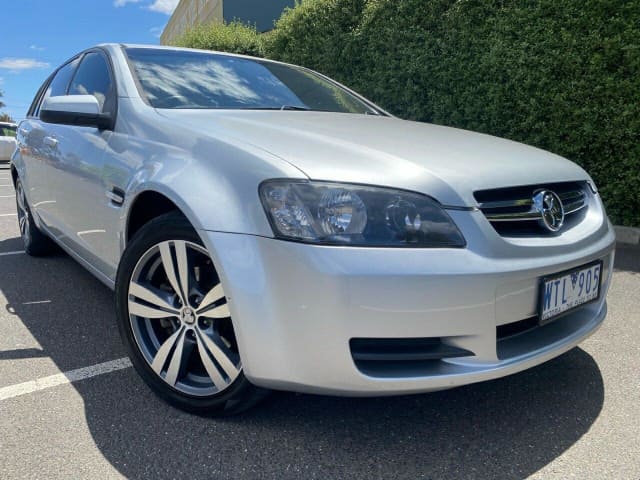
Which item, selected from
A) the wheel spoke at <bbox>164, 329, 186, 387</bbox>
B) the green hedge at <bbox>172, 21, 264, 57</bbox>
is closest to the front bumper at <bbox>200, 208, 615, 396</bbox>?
the wheel spoke at <bbox>164, 329, 186, 387</bbox>

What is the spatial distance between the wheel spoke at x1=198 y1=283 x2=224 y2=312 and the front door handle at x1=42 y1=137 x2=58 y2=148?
1.83 metres

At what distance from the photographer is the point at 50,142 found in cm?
327

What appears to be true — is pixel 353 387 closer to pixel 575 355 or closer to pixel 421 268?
pixel 421 268

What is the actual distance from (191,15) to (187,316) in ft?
117

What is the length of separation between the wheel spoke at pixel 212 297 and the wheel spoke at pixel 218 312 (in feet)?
0.06

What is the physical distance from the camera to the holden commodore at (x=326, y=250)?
5.23 feet

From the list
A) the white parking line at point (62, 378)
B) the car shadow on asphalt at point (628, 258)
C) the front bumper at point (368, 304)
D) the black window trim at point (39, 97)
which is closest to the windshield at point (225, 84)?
the front bumper at point (368, 304)

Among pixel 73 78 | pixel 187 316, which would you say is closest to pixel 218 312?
pixel 187 316

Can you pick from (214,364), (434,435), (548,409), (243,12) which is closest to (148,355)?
(214,364)

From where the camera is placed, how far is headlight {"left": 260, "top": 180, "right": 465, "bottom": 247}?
5.29 feet

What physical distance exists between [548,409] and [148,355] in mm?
1542

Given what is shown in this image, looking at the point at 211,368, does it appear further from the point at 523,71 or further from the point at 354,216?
the point at 523,71

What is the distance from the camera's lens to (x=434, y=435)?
1892 millimetres

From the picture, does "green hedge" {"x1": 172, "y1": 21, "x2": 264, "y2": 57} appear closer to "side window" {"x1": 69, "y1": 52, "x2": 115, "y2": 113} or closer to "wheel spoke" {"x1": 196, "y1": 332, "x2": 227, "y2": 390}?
"side window" {"x1": 69, "y1": 52, "x2": 115, "y2": 113}
